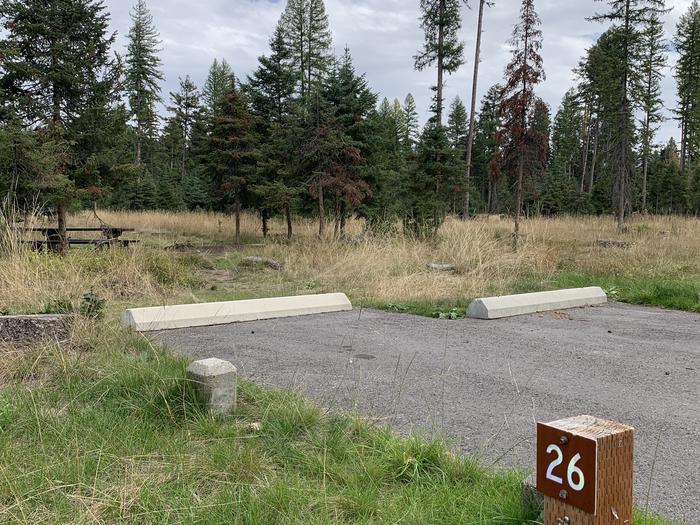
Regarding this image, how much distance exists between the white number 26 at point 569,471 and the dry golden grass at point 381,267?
208 inches

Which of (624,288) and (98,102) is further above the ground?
(98,102)

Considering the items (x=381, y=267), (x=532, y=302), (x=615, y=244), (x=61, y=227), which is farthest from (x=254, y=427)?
(x=615, y=244)

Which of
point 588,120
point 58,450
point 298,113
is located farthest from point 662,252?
point 588,120

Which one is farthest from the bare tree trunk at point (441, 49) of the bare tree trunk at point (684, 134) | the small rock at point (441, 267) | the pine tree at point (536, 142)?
the bare tree trunk at point (684, 134)

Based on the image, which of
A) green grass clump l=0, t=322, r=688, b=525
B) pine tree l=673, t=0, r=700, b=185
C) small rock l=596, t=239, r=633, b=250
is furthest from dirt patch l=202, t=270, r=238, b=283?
pine tree l=673, t=0, r=700, b=185

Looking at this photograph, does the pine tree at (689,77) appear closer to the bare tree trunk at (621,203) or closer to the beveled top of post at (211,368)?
the bare tree trunk at (621,203)

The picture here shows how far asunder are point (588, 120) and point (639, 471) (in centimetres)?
4820

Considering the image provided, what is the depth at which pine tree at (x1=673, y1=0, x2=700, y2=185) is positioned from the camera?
3997 cm

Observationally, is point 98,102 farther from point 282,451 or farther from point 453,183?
point 282,451

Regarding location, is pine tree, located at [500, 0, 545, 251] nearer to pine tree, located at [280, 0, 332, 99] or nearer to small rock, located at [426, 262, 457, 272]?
small rock, located at [426, 262, 457, 272]

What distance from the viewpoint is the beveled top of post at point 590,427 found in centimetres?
134

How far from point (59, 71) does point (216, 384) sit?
9954 millimetres

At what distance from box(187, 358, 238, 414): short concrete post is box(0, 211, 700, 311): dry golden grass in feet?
10.3

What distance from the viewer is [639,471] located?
2.57 m
